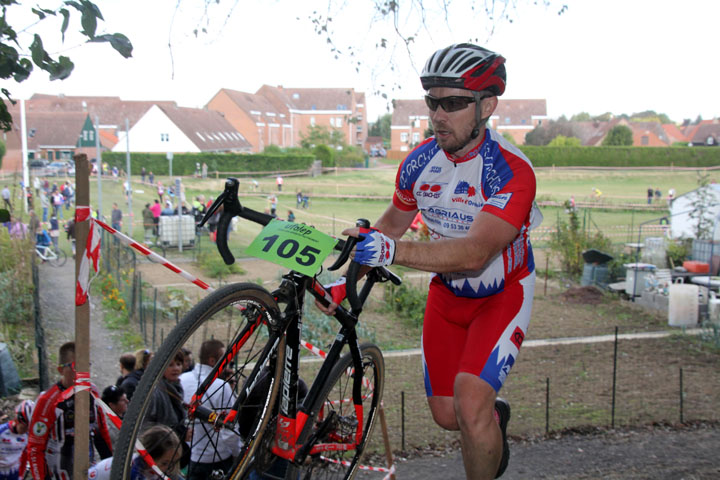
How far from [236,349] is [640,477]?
4.05 metres

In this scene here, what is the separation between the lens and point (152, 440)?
2.62 metres

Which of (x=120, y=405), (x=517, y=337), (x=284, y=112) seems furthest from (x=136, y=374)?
(x=284, y=112)

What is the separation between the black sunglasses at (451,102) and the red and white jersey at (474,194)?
0.77 feet

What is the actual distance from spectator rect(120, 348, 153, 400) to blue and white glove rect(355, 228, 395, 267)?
312 centimetres

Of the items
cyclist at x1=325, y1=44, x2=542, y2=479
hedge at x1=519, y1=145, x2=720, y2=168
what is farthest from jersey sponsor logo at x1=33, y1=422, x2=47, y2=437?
hedge at x1=519, y1=145, x2=720, y2=168

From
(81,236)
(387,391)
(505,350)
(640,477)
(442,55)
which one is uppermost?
(442,55)

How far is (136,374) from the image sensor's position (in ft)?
16.7

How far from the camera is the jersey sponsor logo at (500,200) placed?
292 centimetres

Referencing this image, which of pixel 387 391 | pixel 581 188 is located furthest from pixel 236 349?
pixel 581 188

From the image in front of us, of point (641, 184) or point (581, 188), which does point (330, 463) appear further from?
point (641, 184)

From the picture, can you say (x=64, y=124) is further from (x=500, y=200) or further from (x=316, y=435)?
(x=500, y=200)

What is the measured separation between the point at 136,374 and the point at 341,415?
6.69ft

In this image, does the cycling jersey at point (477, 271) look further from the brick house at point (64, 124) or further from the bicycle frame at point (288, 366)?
the brick house at point (64, 124)

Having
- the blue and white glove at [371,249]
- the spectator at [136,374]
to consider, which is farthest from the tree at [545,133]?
the blue and white glove at [371,249]
